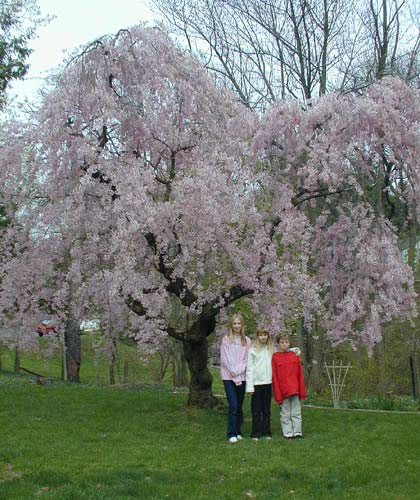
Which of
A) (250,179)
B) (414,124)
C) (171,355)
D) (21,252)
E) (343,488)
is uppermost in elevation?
(414,124)

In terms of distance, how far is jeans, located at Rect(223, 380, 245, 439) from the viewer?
762 cm

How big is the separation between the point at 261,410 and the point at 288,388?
44 cm

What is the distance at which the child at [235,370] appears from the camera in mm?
7645

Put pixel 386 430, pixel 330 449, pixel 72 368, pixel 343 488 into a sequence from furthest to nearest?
pixel 72 368
pixel 386 430
pixel 330 449
pixel 343 488

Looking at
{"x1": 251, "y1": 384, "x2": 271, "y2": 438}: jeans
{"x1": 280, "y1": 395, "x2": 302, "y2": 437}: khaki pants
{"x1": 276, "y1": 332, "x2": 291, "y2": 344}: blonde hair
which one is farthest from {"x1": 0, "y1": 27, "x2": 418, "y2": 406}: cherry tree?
{"x1": 280, "y1": 395, "x2": 302, "y2": 437}: khaki pants

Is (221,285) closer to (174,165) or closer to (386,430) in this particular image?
(174,165)

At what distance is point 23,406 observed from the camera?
10234mm

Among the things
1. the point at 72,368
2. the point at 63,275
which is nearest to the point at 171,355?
the point at 72,368

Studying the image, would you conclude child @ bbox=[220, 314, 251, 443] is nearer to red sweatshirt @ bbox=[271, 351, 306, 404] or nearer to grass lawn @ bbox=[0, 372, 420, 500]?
grass lawn @ bbox=[0, 372, 420, 500]

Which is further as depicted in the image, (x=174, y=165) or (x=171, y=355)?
(x=171, y=355)

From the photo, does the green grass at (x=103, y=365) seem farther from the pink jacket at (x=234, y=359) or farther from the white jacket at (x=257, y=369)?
the white jacket at (x=257, y=369)

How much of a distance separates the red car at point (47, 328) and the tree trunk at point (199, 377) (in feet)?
6.74

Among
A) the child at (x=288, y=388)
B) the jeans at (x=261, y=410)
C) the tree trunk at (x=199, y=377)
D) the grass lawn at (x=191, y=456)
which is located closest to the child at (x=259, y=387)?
the jeans at (x=261, y=410)

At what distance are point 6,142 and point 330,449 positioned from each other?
575cm
